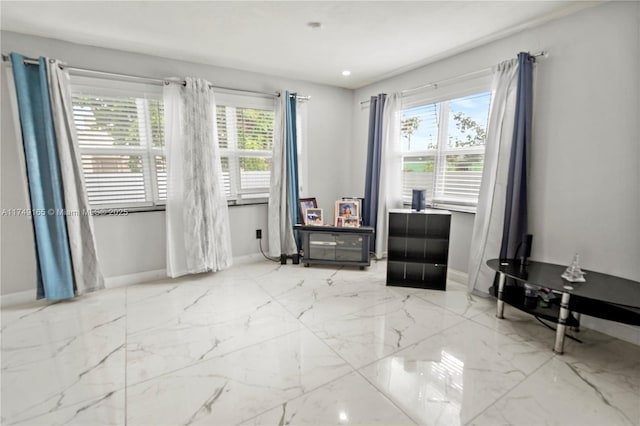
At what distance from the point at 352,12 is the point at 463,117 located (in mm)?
1553

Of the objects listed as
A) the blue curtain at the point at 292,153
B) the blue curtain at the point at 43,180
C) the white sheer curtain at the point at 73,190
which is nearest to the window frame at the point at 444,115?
the blue curtain at the point at 292,153

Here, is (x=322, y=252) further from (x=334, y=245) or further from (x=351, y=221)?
(x=351, y=221)

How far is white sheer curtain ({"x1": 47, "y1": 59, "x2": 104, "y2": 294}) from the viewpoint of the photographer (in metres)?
2.50

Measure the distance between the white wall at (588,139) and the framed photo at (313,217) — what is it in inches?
83.8

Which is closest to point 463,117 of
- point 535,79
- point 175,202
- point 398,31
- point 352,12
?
point 535,79

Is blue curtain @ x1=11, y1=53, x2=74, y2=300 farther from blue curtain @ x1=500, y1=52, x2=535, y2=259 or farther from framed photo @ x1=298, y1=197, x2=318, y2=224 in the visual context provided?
blue curtain @ x1=500, y1=52, x2=535, y2=259

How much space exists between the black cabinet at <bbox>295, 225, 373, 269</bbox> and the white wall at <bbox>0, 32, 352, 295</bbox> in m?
0.63

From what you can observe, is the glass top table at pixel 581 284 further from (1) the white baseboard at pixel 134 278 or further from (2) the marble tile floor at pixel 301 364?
(1) the white baseboard at pixel 134 278

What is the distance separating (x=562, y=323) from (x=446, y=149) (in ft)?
6.17

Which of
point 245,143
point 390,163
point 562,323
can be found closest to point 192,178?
point 245,143

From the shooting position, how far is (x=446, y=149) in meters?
3.22

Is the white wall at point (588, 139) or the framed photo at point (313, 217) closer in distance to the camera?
the white wall at point (588, 139)

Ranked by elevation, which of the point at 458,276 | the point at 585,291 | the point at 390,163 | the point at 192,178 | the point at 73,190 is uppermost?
the point at 390,163

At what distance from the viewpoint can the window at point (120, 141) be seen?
9.05 feet
